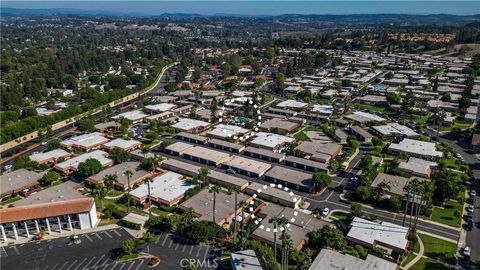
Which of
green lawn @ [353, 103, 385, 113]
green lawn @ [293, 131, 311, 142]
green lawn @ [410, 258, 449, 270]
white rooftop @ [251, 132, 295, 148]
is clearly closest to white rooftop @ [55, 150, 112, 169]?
white rooftop @ [251, 132, 295, 148]

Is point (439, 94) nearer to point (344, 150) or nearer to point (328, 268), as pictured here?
point (344, 150)

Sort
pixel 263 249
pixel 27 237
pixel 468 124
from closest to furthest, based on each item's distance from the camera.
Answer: pixel 263 249 → pixel 27 237 → pixel 468 124

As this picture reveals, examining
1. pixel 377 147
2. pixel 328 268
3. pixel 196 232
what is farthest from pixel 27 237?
pixel 377 147

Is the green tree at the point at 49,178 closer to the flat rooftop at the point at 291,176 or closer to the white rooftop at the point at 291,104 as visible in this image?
the flat rooftop at the point at 291,176

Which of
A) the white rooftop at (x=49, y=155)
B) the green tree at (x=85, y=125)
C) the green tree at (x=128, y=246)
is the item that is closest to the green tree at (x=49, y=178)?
the white rooftop at (x=49, y=155)

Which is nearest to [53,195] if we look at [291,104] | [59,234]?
[59,234]

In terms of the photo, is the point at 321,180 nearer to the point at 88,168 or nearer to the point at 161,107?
the point at 88,168
